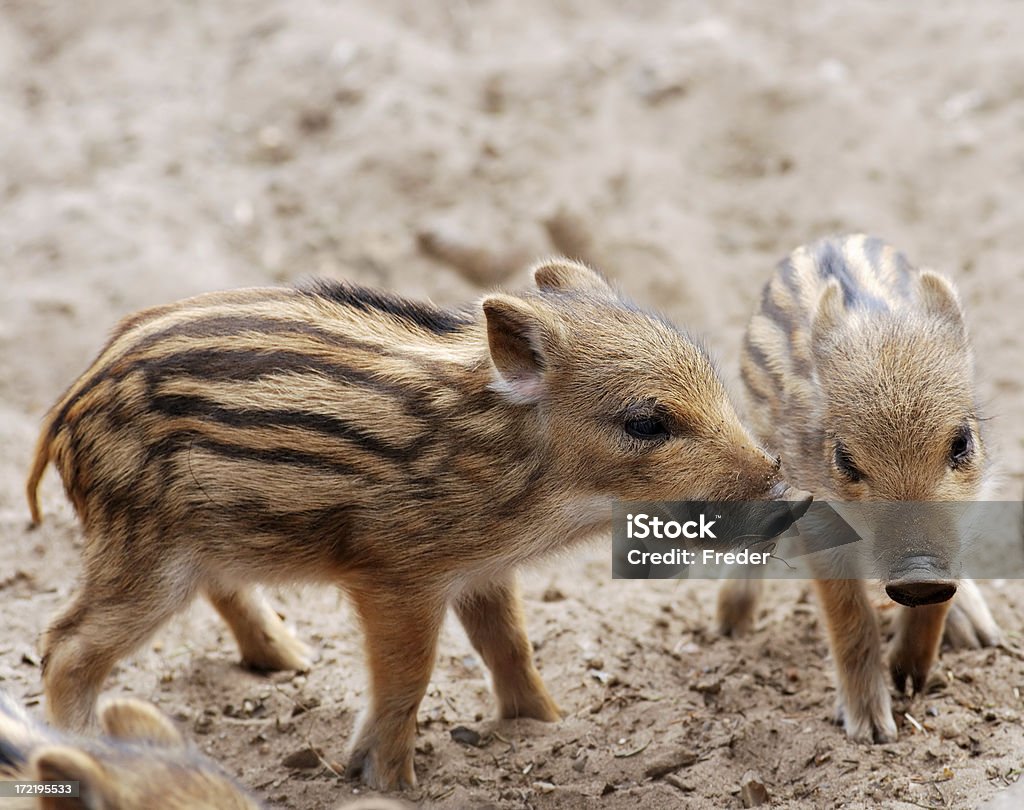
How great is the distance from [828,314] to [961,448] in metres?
0.72

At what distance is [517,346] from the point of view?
4426 millimetres

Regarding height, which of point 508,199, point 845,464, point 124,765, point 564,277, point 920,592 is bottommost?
point 124,765

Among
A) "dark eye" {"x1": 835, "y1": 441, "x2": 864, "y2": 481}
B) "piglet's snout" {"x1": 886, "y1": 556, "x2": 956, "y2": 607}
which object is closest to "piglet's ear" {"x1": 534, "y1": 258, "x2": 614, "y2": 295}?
"dark eye" {"x1": 835, "y1": 441, "x2": 864, "y2": 481}

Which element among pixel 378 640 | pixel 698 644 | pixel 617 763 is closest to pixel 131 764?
pixel 378 640

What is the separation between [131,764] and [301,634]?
7.89 ft

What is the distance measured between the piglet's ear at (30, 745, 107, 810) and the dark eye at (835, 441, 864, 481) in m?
2.61

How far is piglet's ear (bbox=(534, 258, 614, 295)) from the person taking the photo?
4895 mm

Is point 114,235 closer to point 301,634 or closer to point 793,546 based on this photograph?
point 301,634

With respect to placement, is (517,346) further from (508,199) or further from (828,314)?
(508,199)

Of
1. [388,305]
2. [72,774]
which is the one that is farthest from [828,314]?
[72,774]

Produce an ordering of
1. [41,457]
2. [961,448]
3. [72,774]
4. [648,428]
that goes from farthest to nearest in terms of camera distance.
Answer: [41,457]
[961,448]
[648,428]
[72,774]

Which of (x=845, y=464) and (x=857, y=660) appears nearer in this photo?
(x=845, y=464)

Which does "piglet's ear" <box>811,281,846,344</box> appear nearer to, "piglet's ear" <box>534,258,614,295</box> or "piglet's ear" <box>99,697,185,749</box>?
"piglet's ear" <box>534,258,614,295</box>

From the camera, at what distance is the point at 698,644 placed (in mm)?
5707
